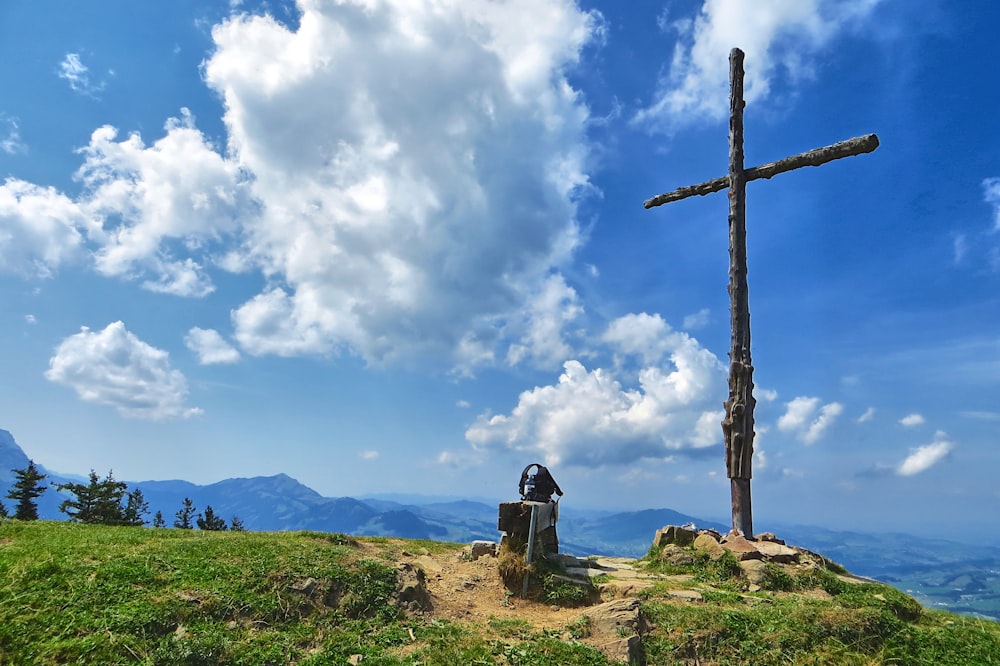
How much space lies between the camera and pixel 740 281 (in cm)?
1895

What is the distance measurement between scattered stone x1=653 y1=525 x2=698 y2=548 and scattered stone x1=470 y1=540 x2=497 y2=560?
5422 millimetres

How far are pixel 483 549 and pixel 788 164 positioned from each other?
17005mm

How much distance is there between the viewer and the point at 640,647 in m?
9.07

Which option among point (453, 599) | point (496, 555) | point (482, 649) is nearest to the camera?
point (482, 649)

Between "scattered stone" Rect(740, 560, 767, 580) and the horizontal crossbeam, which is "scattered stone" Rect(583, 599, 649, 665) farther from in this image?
the horizontal crossbeam

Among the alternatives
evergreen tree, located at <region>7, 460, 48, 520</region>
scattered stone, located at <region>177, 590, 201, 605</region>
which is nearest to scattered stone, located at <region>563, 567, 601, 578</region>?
scattered stone, located at <region>177, 590, 201, 605</region>

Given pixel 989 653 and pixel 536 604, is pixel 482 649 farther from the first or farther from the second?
pixel 989 653

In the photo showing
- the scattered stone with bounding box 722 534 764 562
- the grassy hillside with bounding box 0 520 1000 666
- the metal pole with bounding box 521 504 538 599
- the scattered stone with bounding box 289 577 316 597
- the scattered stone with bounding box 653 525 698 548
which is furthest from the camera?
the scattered stone with bounding box 653 525 698 548

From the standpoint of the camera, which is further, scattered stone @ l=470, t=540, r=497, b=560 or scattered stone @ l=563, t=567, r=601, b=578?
scattered stone @ l=470, t=540, r=497, b=560

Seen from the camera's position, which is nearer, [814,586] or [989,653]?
[989,653]

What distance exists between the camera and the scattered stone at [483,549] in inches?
644

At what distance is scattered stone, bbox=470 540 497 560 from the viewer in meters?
16.4

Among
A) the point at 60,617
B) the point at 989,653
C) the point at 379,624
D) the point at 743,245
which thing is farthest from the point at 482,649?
the point at 743,245

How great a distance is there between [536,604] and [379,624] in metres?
4.27
